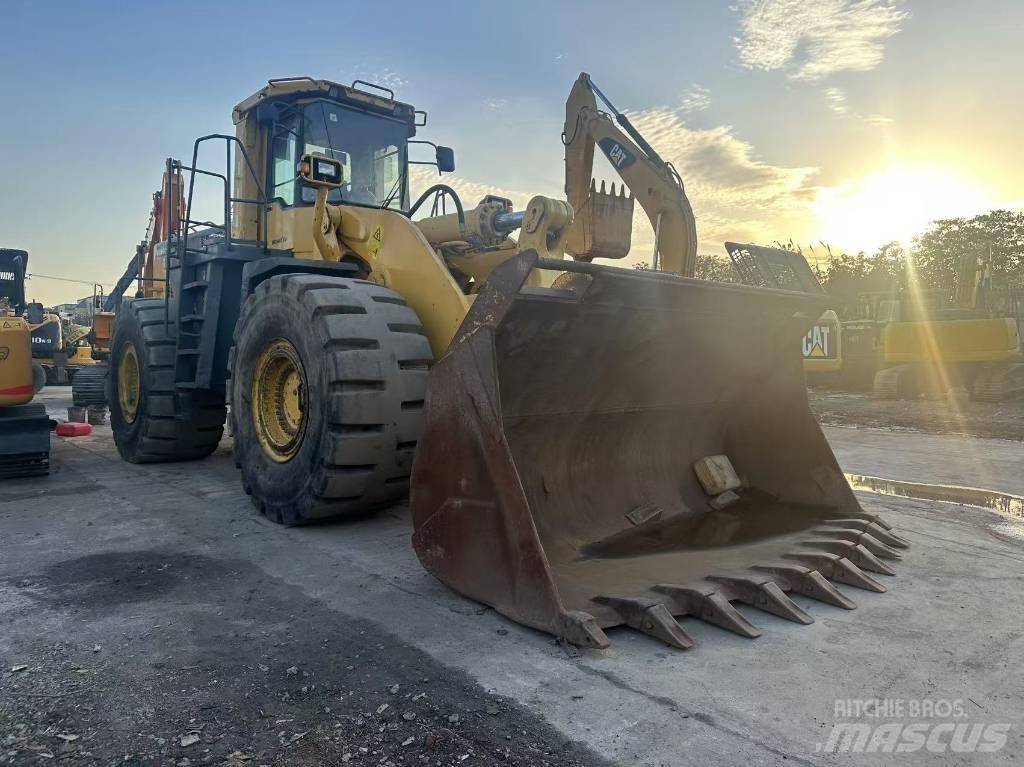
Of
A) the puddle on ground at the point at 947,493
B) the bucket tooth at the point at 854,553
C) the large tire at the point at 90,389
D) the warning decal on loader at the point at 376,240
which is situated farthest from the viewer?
the large tire at the point at 90,389

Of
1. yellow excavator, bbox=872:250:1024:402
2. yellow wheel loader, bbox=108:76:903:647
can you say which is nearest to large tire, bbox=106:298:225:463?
yellow wheel loader, bbox=108:76:903:647

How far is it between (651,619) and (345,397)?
216cm

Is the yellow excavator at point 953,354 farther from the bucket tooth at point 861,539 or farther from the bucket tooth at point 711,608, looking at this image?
the bucket tooth at point 711,608

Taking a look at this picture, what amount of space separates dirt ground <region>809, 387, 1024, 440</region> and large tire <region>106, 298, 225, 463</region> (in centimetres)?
948

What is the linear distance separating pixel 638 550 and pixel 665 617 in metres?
0.86

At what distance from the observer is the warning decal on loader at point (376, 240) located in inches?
213

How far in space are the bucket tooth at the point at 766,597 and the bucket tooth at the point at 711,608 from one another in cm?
12

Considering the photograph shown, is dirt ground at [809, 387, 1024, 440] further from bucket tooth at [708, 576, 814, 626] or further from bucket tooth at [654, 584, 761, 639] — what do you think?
bucket tooth at [654, 584, 761, 639]

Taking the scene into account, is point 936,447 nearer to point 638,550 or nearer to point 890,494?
point 890,494

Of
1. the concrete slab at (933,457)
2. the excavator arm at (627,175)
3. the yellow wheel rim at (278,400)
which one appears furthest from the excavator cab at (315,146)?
the concrete slab at (933,457)

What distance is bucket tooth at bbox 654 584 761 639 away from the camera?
3.06 meters

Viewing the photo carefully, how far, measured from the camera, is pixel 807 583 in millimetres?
3459

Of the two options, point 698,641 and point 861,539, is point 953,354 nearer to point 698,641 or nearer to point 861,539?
point 861,539

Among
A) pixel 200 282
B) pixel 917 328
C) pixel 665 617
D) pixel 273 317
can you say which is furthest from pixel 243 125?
pixel 917 328
